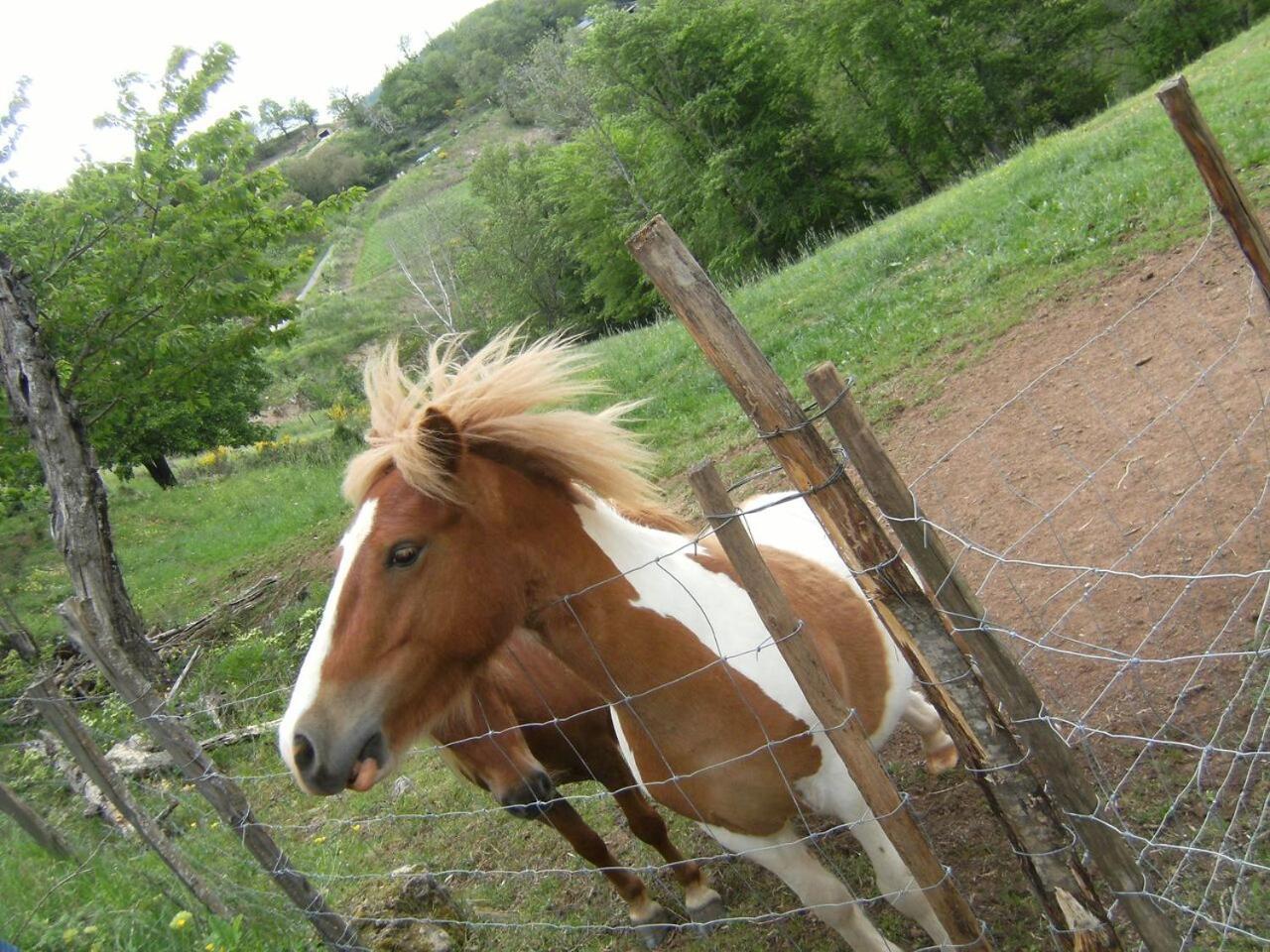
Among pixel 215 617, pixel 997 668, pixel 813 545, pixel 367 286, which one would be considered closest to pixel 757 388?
pixel 997 668

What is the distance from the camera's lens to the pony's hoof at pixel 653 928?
365cm

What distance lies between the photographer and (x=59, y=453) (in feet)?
24.5

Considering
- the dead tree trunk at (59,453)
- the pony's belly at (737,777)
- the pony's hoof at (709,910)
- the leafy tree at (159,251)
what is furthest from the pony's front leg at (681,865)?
the leafy tree at (159,251)

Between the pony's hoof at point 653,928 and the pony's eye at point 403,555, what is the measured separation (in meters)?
2.18

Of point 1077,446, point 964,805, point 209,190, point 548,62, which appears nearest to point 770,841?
point 964,805

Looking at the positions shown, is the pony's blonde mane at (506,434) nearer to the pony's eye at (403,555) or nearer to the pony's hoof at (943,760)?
the pony's eye at (403,555)

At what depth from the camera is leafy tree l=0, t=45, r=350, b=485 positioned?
793 centimetres

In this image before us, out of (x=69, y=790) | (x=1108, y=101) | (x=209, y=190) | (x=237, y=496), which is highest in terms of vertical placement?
(x=209, y=190)

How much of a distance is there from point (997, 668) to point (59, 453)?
793cm

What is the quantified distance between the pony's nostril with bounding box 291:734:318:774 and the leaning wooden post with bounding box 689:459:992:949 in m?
1.10

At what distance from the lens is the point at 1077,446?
5.46 m

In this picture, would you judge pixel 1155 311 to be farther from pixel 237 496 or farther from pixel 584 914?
pixel 237 496

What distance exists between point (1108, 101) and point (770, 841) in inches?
1259

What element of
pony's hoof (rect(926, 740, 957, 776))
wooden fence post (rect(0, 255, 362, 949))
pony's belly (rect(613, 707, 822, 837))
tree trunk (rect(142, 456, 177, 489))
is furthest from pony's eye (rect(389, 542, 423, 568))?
tree trunk (rect(142, 456, 177, 489))
